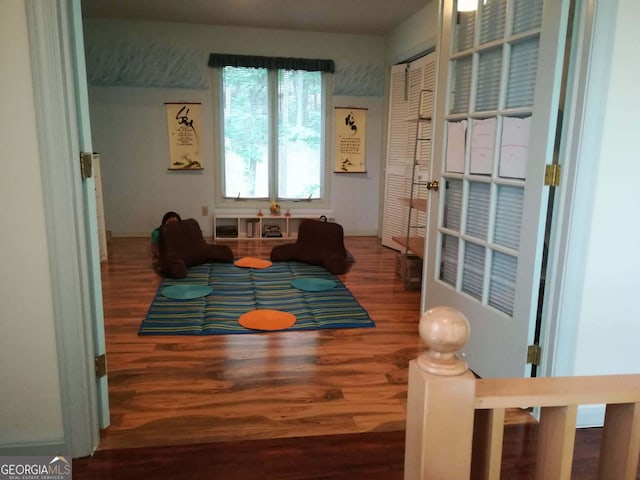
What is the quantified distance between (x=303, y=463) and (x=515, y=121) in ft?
5.48

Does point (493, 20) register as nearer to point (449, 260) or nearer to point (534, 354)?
point (449, 260)

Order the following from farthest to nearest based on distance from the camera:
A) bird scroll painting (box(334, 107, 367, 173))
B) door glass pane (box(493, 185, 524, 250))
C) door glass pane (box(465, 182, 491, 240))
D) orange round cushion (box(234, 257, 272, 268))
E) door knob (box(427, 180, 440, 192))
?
bird scroll painting (box(334, 107, 367, 173)), orange round cushion (box(234, 257, 272, 268)), door knob (box(427, 180, 440, 192)), door glass pane (box(465, 182, 491, 240)), door glass pane (box(493, 185, 524, 250))

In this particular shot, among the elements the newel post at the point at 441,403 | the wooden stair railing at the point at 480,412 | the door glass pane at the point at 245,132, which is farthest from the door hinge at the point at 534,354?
the door glass pane at the point at 245,132

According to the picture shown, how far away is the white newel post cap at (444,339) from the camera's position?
29.0 inches

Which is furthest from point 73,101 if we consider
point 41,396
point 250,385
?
point 250,385

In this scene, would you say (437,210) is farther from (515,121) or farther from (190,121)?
(190,121)

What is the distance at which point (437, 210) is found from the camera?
278cm

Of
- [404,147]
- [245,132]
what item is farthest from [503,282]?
[245,132]

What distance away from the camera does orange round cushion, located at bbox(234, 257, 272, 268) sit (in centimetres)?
474

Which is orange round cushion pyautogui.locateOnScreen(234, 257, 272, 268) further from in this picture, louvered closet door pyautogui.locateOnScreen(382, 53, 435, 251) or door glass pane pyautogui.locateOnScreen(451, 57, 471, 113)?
door glass pane pyautogui.locateOnScreen(451, 57, 471, 113)

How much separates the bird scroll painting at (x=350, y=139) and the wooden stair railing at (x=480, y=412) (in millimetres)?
5516

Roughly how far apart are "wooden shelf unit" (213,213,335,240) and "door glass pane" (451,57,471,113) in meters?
3.62

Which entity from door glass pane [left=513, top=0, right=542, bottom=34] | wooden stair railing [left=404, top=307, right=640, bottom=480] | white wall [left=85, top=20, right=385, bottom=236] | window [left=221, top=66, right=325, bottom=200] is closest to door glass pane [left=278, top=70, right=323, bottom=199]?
window [left=221, top=66, right=325, bottom=200]

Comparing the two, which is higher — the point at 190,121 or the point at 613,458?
the point at 190,121
